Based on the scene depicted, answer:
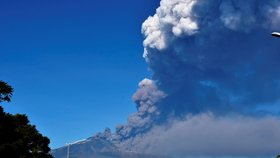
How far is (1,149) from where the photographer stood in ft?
199

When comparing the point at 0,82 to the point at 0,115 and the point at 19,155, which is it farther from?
the point at 19,155

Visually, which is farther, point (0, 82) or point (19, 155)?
point (19, 155)

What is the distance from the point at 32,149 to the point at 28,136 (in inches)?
Answer: 115

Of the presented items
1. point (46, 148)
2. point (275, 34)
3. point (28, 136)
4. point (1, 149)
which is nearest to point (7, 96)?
point (1, 149)

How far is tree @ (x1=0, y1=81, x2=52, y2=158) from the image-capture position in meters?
62.5

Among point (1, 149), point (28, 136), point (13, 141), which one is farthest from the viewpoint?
point (28, 136)

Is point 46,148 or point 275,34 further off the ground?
point 46,148

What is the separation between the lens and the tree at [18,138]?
6253 cm

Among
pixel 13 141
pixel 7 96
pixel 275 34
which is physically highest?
pixel 7 96

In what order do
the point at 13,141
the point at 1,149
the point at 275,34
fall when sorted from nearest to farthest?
the point at 275,34 < the point at 1,149 < the point at 13,141

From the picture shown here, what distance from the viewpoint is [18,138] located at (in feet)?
224

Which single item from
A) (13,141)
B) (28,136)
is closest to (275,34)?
(13,141)

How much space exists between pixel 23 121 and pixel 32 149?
4.69 m

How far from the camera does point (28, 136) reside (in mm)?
79062
